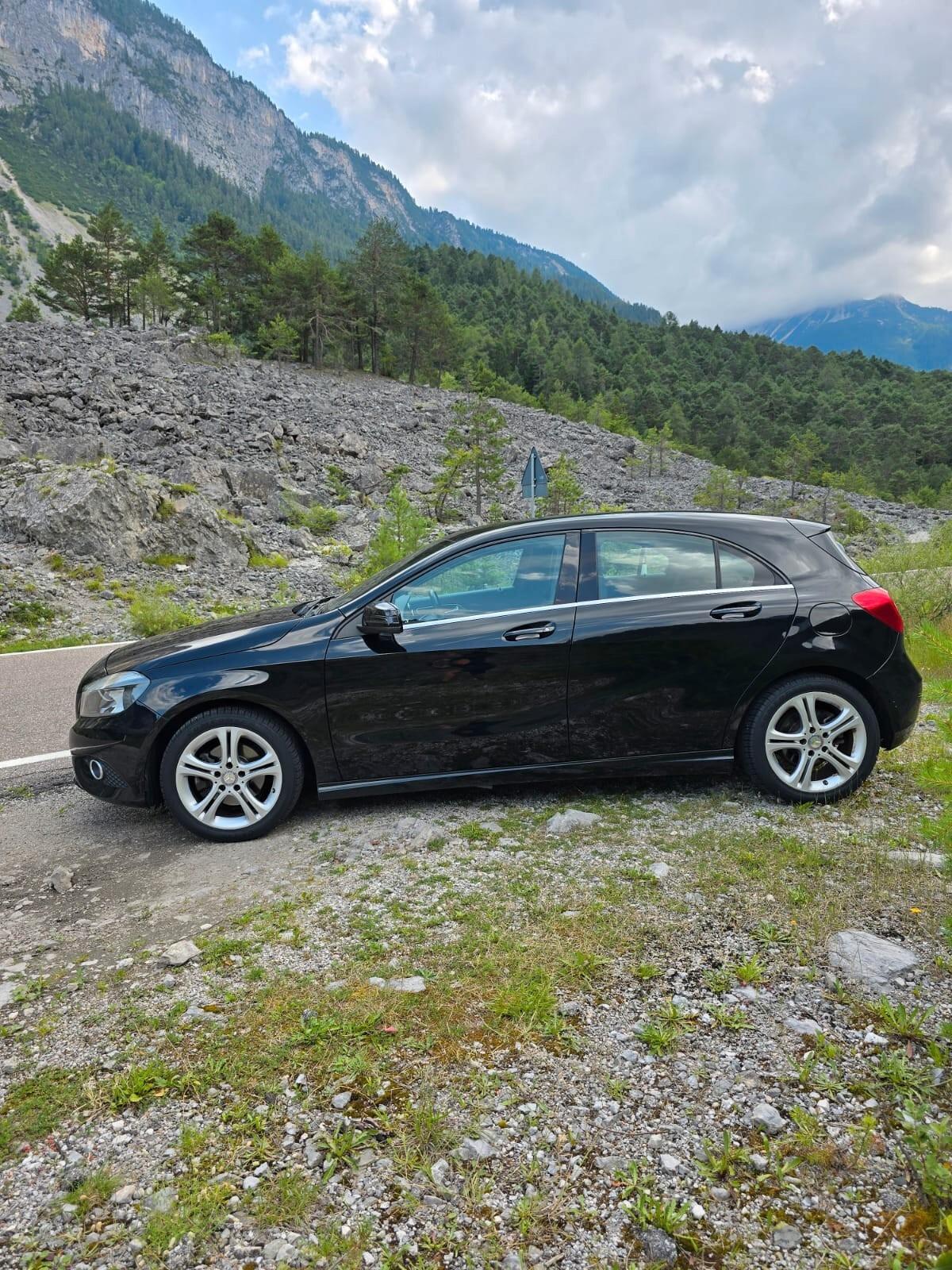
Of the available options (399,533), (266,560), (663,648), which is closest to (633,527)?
(663,648)

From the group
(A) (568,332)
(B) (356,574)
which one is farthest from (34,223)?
(B) (356,574)

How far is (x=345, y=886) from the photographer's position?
3236 millimetres

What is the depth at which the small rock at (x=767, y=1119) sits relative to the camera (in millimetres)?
1876

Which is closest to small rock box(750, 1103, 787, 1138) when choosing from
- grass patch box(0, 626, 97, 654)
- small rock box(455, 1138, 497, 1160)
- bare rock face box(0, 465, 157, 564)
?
small rock box(455, 1138, 497, 1160)

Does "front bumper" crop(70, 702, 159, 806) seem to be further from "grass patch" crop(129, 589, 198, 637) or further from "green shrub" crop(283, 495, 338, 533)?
"green shrub" crop(283, 495, 338, 533)

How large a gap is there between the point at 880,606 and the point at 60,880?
447 centimetres

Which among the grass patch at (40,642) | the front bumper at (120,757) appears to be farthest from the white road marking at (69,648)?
the front bumper at (120,757)

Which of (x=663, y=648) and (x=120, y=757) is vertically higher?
(x=663, y=648)

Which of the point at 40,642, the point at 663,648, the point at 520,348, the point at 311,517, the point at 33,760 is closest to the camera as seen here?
the point at 663,648

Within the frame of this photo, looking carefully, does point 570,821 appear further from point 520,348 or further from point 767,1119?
point 520,348

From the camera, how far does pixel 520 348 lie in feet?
→ 300

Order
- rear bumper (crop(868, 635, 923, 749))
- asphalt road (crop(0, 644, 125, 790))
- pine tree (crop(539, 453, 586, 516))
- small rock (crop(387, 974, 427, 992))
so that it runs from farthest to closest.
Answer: pine tree (crop(539, 453, 586, 516)) → asphalt road (crop(0, 644, 125, 790)) → rear bumper (crop(868, 635, 923, 749)) → small rock (crop(387, 974, 427, 992))

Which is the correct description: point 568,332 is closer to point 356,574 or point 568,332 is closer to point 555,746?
point 356,574

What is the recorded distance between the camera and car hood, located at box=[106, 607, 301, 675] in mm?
3879
